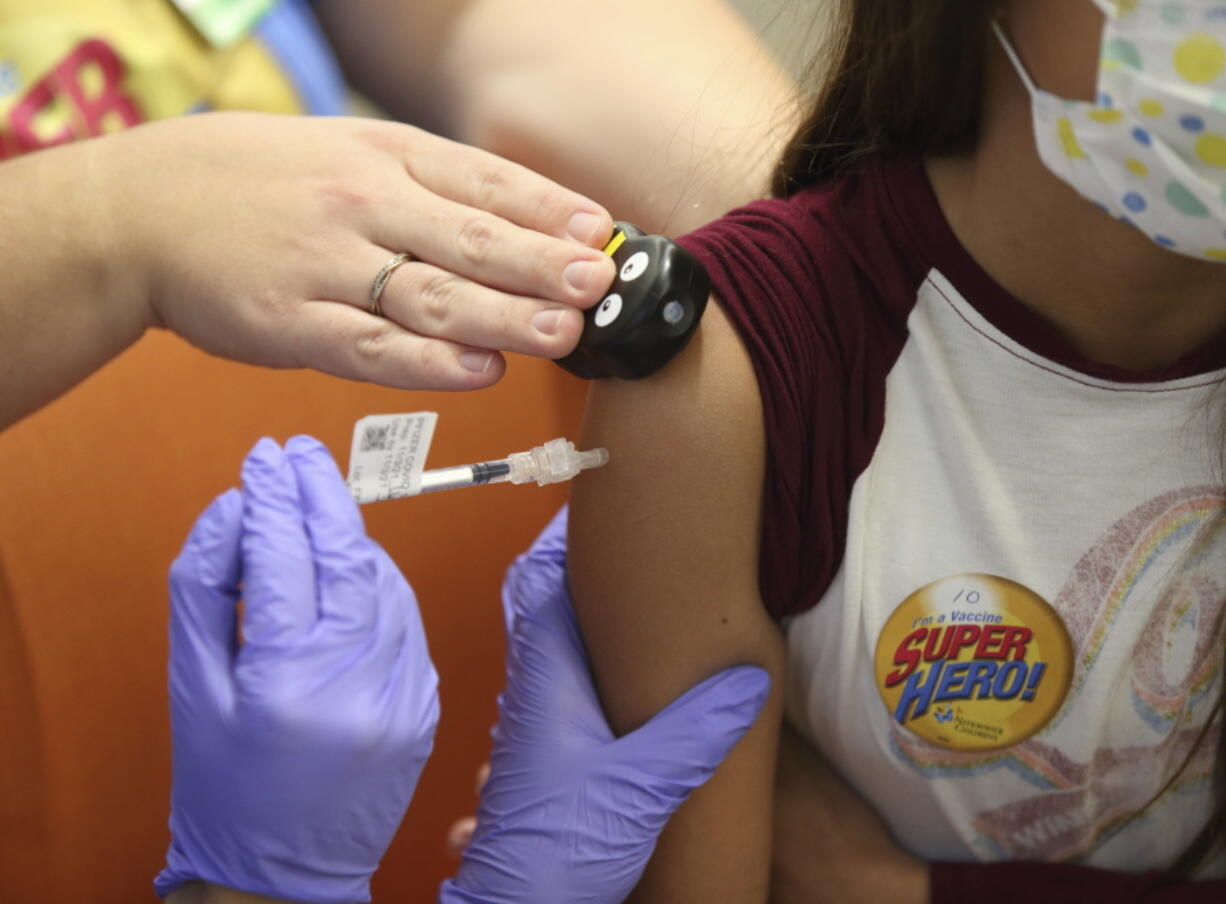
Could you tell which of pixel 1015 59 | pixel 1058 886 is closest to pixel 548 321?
pixel 1015 59

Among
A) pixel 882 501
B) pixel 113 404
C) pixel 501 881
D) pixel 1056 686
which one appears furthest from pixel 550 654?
pixel 113 404

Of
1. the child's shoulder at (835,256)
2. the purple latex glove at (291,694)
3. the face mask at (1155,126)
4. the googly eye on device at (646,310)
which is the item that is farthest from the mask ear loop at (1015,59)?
the purple latex glove at (291,694)

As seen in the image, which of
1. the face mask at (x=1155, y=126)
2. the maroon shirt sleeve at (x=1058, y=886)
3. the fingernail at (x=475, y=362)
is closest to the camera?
the face mask at (x=1155, y=126)

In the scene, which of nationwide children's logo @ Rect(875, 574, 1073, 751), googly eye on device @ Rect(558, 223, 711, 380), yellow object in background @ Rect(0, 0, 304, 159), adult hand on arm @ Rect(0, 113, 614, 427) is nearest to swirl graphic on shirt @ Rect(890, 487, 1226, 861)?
nationwide children's logo @ Rect(875, 574, 1073, 751)

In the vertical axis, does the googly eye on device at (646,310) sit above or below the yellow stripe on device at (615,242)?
below

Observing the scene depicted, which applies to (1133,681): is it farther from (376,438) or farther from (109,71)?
(109,71)

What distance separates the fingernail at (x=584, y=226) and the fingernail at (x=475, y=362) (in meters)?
0.12

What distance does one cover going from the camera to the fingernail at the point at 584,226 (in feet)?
2.97

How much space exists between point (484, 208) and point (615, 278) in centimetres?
18

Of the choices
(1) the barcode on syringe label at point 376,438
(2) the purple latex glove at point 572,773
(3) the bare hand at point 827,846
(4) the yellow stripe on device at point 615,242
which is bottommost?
(3) the bare hand at point 827,846

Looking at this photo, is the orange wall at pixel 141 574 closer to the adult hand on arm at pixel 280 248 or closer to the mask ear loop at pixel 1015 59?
the adult hand on arm at pixel 280 248

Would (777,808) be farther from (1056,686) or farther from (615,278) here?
(615,278)

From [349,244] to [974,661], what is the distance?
2.10ft

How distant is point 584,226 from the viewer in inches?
35.7
